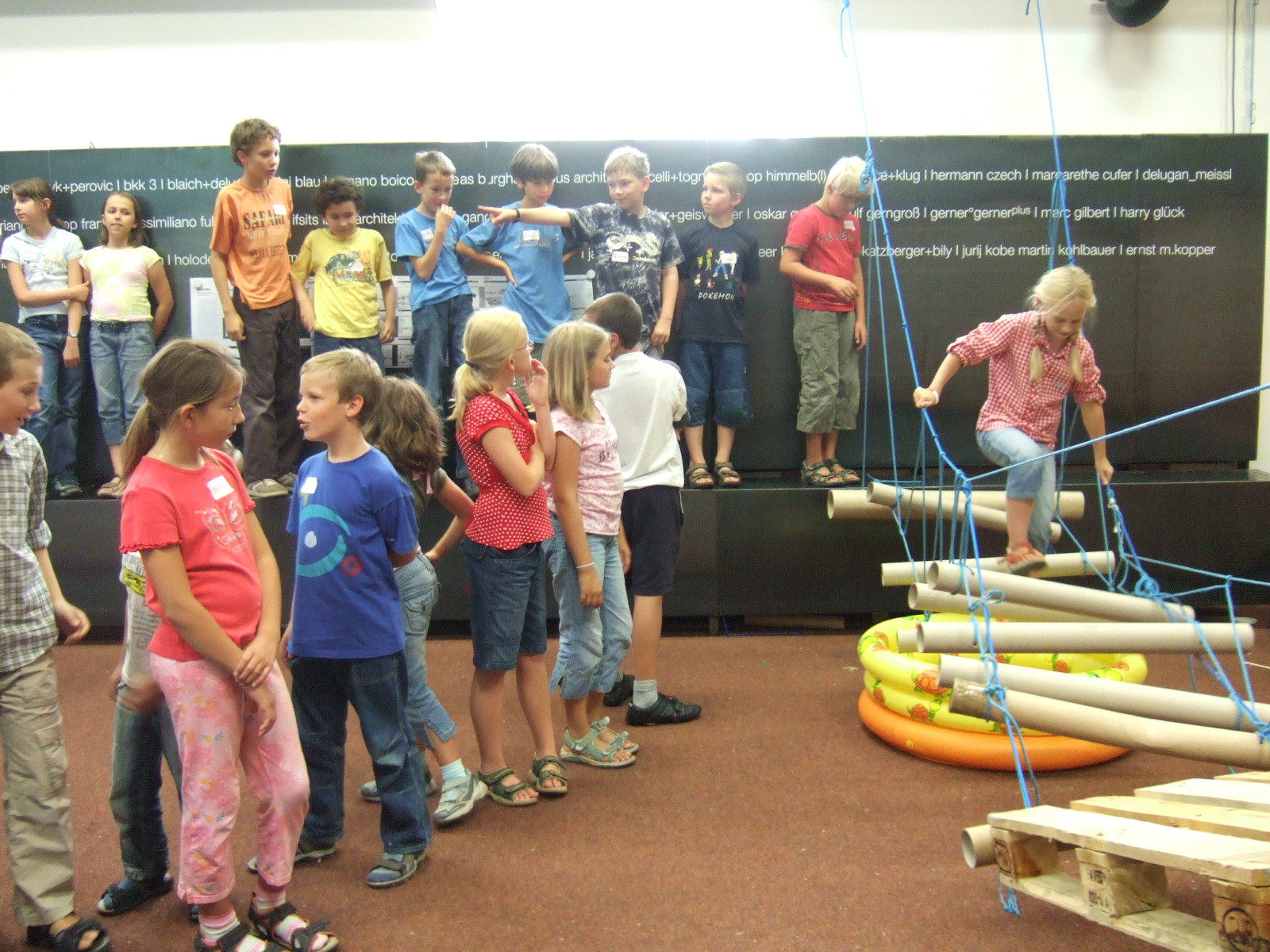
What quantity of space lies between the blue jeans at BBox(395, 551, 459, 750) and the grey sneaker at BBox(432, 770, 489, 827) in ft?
0.48

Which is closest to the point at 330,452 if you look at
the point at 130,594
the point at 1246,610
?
the point at 130,594

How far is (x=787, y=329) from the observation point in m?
5.39

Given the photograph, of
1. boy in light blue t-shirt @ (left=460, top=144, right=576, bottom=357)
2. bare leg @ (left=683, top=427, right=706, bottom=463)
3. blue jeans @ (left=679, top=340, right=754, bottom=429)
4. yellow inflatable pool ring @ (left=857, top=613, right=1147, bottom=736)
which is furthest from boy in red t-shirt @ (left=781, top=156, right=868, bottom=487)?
yellow inflatable pool ring @ (left=857, top=613, right=1147, bottom=736)

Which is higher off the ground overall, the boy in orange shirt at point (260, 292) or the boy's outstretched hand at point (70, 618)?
the boy in orange shirt at point (260, 292)

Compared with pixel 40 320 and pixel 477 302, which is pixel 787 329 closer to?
pixel 477 302

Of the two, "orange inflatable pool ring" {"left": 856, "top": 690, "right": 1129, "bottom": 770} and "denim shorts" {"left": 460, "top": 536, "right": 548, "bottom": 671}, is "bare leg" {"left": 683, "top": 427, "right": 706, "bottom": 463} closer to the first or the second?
"orange inflatable pool ring" {"left": 856, "top": 690, "right": 1129, "bottom": 770}

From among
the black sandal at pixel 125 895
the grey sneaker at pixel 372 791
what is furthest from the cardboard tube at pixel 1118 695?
the black sandal at pixel 125 895

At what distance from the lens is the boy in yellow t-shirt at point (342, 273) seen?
16.2 ft

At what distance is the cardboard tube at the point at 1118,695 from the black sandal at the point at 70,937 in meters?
2.03

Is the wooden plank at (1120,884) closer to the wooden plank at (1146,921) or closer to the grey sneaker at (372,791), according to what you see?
the wooden plank at (1146,921)

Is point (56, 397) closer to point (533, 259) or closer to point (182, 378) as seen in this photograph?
point (533, 259)

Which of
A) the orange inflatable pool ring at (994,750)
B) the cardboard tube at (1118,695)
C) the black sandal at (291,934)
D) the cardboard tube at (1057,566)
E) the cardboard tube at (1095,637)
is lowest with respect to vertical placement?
the orange inflatable pool ring at (994,750)

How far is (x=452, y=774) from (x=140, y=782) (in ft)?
2.69

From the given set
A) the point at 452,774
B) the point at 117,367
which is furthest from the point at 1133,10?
the point at 117,367
